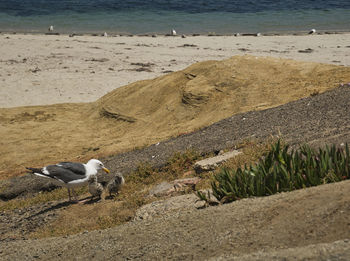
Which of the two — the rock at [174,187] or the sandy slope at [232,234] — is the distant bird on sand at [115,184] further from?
the sandy slope at [232,234]

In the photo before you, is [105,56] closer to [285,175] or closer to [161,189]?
[161,189]

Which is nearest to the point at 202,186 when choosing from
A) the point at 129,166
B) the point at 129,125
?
the point at 129,166

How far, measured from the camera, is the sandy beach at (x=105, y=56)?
72.5 ft

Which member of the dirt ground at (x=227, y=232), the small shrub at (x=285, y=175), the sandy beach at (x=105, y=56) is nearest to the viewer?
the dirt ground at (x=227, y=232)

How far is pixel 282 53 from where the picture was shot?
90.7 feet

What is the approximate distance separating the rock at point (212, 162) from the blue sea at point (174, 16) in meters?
29.4

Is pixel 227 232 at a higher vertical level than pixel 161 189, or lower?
higher

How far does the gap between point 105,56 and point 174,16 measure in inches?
752

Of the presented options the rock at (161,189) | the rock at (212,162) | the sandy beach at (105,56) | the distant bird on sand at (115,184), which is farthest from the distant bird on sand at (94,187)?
the sandy beach at (105,56)

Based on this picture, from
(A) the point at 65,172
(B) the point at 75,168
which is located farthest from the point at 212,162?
(A) the point at 65,172

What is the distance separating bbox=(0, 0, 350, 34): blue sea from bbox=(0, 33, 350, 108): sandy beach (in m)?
5.33

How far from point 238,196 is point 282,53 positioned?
2235 cm

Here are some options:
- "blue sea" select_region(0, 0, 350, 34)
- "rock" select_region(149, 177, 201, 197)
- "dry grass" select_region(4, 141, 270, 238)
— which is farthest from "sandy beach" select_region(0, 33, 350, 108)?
"rock" select_region(149, 177, 201, 197)

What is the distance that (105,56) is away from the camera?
28.2m
